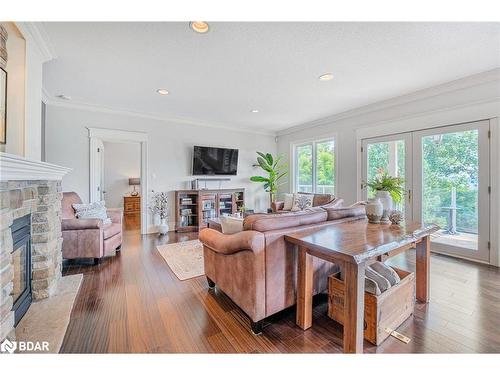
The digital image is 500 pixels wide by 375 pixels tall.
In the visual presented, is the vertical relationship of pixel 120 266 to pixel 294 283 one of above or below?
below

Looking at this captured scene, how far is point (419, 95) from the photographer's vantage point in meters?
3.42

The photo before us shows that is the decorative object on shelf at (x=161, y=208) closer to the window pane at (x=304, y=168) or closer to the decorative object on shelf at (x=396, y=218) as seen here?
the window pane at (x=304, y=168)

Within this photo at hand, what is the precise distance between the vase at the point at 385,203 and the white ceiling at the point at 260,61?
147cm

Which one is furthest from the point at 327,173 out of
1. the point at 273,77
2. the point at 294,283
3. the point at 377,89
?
the point at 294,283

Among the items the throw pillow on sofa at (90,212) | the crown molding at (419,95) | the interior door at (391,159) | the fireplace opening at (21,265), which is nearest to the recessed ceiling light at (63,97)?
the throw pillow on sofa at (90,212)

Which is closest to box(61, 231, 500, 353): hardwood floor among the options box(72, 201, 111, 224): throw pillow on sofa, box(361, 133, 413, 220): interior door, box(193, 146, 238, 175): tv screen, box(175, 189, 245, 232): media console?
box(72, 201, 111, 224): throw pillow on sofa

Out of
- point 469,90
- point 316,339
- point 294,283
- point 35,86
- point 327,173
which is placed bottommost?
point 316,339

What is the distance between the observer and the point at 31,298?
6.68 ft

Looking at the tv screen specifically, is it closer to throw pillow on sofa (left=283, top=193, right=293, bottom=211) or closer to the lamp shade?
throw pillow on sofa (left=283, top=193, right=293, bottom=211)

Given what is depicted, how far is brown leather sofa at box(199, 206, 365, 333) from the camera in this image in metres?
1.60

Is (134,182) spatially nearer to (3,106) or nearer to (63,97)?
(63,97)

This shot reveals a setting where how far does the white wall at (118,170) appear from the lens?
7.38 m
